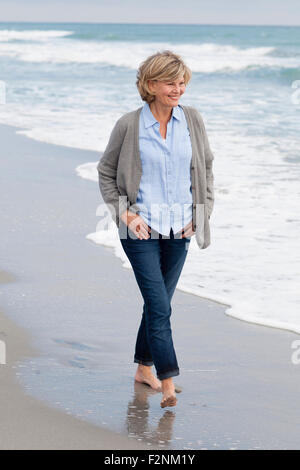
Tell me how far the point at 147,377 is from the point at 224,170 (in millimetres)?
6567

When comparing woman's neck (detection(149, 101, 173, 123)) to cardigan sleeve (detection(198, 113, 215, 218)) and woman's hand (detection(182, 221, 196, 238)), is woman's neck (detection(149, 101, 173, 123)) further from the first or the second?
woman's hand (detection(182, 221, 196, 238))

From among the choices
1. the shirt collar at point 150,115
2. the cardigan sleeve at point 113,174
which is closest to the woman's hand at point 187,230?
the cardigan sleeve at point 113,174

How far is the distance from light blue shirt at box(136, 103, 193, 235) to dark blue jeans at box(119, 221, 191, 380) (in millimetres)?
94

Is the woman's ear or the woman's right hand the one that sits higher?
the woman's ear

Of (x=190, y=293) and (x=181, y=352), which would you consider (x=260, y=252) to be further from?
(x=181, y=352)

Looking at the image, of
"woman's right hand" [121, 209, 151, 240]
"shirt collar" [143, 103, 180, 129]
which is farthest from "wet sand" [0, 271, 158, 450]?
"shirt collar" [143, 103, 180, 129]

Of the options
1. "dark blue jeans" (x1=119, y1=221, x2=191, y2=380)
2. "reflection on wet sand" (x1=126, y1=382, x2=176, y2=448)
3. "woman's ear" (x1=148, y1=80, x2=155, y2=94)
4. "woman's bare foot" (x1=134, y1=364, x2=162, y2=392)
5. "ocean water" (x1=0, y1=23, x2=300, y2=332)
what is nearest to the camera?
"reflection on wet sand" (x1=126, y1=382, x2=176, y2=448)

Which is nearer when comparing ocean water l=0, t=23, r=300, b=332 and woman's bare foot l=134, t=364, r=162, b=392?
woman's bare foot l=134, t=364, r=162, b=392

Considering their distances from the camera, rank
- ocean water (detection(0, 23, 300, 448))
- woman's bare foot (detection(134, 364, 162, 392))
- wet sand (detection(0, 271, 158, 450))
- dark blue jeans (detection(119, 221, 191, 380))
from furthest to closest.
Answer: ocean water (detection(0, 23, 300, 448)) → woman's bare foot (detection(134, 364, 162, 392)) → dark blue jeans (detection(119, 221, 191, 380)) → wet sand (detection(0, 271, 158, 450))

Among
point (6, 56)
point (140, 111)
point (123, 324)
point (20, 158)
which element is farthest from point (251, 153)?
point (6, 56)

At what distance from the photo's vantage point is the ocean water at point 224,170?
424 cm

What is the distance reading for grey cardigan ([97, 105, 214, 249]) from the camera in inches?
137

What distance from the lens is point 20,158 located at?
10.6 meters

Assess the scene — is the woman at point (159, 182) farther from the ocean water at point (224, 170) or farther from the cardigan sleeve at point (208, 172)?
the ocean water at point (224, 170)
